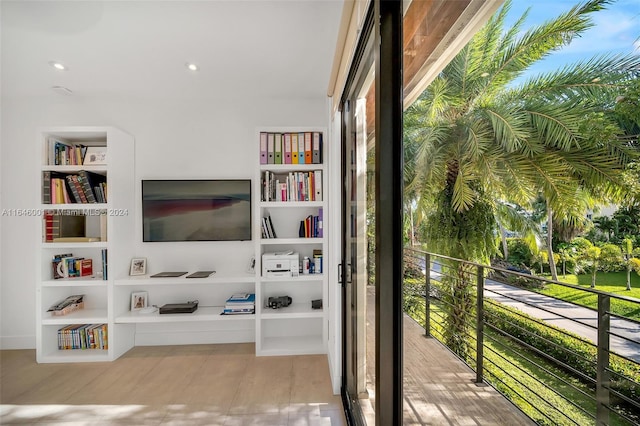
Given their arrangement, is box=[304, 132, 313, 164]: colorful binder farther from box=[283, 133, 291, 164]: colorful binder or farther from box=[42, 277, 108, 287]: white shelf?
box=[42, 277, 108, 287]: white shelf

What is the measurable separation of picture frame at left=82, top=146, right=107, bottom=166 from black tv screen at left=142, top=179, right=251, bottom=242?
0.41 metres

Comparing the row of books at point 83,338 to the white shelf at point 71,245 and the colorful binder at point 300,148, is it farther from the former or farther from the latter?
the colorful binder at point 300,148

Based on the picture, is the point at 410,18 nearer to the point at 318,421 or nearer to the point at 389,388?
the point at 389,388

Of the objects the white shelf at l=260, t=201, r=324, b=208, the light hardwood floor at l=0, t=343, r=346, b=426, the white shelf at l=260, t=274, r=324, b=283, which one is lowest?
the light hardwood floor at l=0, t=343, r=346, b=426

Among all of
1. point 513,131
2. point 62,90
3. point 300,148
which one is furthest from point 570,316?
point 62,90

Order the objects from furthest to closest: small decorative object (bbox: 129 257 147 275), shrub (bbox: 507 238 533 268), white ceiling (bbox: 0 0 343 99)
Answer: small decorative object (bbox: 129 257 147 275) < white ceiling (bbox: 0 0 343 99) < shrub (bbox: 507 238 533 268)

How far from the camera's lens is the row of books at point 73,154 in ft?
9.31

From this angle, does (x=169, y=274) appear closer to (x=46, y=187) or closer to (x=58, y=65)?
(x=46, y=187)

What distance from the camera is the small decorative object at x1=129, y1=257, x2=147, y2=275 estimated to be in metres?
3.09

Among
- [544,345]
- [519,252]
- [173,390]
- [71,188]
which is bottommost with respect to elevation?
[173,390]

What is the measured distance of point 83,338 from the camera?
2949 millimetres

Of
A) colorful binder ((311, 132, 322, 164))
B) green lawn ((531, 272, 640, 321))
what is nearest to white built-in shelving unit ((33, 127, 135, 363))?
colorful binder ((311, 132, 322, 164))

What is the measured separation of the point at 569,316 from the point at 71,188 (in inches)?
142

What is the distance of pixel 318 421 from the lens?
6.54ft
